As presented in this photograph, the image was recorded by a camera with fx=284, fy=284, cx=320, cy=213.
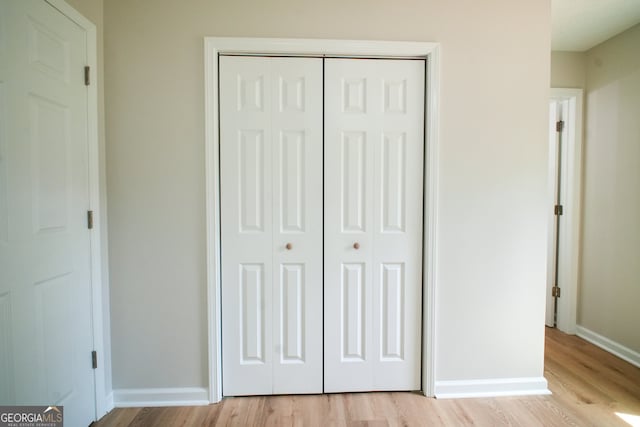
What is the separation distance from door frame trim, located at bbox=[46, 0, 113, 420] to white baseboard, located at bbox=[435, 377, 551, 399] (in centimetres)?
200

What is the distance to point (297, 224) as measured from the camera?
1753 mm

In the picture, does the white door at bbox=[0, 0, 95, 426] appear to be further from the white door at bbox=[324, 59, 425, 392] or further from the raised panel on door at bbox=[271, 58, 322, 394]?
the white door at bbox=[324, 59, 425, 392]

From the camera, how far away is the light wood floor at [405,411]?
159 cm

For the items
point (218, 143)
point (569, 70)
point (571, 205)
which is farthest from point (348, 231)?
point (569, 70)

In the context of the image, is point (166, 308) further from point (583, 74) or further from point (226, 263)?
point (583, 74)

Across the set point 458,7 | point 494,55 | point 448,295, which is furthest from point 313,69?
point 448,295

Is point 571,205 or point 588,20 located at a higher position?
point 588,20

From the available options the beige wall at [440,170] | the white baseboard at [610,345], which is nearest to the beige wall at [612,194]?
the white baseboard at [610,345]

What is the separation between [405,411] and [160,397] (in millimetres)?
1466

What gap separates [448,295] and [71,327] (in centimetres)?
211

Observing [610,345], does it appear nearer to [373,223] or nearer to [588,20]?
[373,223]

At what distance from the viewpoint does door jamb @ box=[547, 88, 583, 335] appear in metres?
2.55

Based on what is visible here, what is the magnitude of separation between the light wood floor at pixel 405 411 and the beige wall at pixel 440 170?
0.17 meters

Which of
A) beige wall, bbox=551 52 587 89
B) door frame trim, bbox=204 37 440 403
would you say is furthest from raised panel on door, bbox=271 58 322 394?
beige wall, bbox=551 52 587 89
